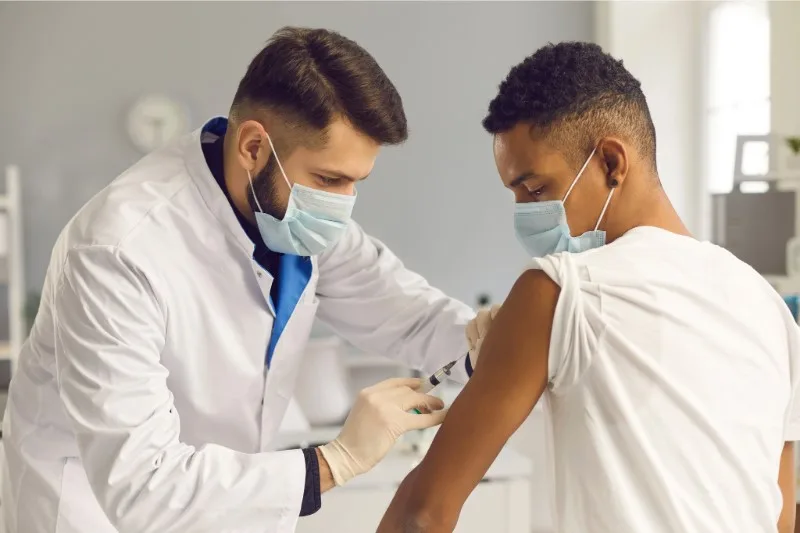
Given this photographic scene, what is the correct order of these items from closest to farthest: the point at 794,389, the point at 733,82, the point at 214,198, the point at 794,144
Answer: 1. the point at 794,389
2. the point at 214,198
3. the point at 794,144
4. the point at 733,82

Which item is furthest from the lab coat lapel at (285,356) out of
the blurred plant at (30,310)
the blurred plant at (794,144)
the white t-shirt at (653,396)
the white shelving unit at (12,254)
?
the blurred plant at (30,310)

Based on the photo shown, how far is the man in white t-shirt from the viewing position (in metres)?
0.92

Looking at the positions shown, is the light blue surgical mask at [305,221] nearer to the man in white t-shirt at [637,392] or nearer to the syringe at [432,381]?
the syringe at [432,381]

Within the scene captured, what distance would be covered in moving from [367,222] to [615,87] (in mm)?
3316

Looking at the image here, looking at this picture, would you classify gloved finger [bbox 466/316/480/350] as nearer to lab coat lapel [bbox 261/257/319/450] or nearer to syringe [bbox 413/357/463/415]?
syringe [bbox 413/357/463/415]

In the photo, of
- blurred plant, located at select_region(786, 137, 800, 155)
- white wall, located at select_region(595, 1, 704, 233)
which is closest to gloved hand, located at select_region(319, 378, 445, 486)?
blurred plant, located at select_region(786, 137, 800, 155)

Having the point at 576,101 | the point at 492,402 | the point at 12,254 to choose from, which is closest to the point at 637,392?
the point at 492,402

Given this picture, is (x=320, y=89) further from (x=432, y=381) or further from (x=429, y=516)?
(x=429, y=516)

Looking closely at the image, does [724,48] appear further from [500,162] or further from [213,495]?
[213,495]

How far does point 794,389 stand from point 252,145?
2.81ft

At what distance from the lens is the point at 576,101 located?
109 cm

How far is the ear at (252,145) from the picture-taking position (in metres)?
1.40

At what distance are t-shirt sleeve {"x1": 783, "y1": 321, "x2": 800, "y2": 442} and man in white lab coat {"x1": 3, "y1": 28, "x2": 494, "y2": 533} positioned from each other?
0.45m

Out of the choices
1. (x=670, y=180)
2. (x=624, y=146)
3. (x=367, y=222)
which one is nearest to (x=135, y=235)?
(x=624, y=146)
